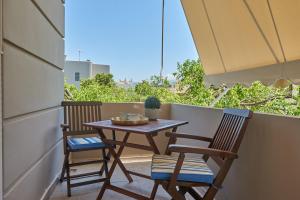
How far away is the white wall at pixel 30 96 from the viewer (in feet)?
5.90

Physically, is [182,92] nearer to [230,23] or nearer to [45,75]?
[230,23]

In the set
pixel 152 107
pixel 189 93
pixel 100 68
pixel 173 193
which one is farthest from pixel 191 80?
pixel 173 193

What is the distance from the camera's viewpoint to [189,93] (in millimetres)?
6691

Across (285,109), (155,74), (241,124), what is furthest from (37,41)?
(285,109)

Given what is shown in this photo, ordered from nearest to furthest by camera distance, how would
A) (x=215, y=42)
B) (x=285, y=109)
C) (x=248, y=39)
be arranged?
(x=248, y=39), (x=215, y=42), (x=285, y=109)

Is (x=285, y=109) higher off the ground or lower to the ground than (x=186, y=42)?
lower

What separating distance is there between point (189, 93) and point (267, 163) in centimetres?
457

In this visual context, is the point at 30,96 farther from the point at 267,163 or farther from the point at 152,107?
the point at 267,163

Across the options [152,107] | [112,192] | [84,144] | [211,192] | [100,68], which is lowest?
[112,192]

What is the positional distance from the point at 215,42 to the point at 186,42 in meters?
4.23

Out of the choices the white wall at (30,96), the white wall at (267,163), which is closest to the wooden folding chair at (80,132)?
the white wall at (30,96)

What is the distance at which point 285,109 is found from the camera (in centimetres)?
502

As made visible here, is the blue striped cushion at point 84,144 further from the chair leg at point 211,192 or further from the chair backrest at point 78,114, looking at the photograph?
the chair leg at point 211,192

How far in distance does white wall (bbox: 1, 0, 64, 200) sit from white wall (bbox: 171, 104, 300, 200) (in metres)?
1.84
